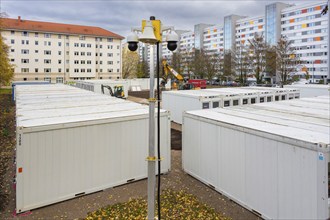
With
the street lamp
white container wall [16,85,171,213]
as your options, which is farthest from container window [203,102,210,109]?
the street lamp

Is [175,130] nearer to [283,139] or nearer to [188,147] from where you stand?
[188,147]

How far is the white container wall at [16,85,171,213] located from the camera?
23.1 feet

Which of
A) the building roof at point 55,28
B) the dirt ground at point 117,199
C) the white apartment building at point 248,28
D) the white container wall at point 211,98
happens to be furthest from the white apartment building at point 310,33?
the dirt ground at point 117,199

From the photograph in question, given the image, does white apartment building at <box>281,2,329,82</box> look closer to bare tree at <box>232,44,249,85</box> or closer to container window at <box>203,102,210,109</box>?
bare tree at <box>232,44,249,85</box>

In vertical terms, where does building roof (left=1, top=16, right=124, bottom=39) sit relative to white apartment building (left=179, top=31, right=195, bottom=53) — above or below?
below

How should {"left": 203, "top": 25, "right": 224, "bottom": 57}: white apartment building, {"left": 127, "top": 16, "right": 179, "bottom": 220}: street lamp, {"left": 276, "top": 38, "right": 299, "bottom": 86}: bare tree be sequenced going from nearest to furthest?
{"left": 127, "top": 16, "right": 179, "bottom": 220}: street lamp, {"left": 276, "top": 38, "right": 299, "bottom": 86}: bare tree, {"left": 203, "top": 25, "right": 224, "bottom": 57}: white apartment building

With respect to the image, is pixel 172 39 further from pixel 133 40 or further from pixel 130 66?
pixel 130 66

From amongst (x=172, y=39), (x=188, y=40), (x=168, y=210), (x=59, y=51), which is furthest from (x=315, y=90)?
(x=188, y=40)

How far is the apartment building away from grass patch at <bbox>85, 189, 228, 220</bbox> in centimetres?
6791

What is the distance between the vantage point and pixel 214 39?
346 feet

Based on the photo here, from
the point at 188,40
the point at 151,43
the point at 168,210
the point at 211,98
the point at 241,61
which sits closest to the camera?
the point at 151,43

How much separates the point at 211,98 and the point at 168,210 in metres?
11.0

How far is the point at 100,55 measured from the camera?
7638 centimetres

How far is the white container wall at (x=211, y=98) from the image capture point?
667 inches
